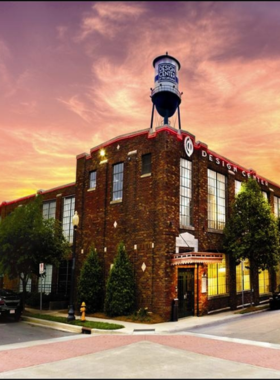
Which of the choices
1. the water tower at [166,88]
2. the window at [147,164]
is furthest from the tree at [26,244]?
the water tower at [166,88]

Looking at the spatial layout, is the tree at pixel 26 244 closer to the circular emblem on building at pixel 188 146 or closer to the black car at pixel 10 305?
the black car at pixel 10 305

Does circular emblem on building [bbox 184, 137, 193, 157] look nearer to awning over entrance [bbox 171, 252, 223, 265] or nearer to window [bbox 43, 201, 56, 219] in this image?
awning over entrance [bbox 171, 252, 223, 265]

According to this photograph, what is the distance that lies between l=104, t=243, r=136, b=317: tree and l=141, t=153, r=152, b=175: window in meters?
4.78

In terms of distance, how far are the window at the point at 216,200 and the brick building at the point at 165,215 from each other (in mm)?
66

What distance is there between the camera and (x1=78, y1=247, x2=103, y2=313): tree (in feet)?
73.8

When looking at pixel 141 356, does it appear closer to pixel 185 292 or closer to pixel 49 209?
pixel 185 292

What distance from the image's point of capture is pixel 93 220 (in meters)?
25.1

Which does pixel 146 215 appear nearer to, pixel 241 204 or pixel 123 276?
pixel 123 276

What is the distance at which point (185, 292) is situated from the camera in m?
21.4

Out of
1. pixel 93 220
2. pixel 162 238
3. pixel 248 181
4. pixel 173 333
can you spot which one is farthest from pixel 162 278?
pixel 248 181

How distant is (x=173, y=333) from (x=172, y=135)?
10.8m

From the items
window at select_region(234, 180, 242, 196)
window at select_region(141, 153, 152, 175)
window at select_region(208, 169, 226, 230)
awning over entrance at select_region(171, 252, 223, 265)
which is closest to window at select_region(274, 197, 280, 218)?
window at select_region(234, 180, 242, 196)

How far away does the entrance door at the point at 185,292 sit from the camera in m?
21.0

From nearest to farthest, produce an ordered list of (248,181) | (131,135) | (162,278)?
1. (162,278)
2. (131,135)
3. (248,181)
